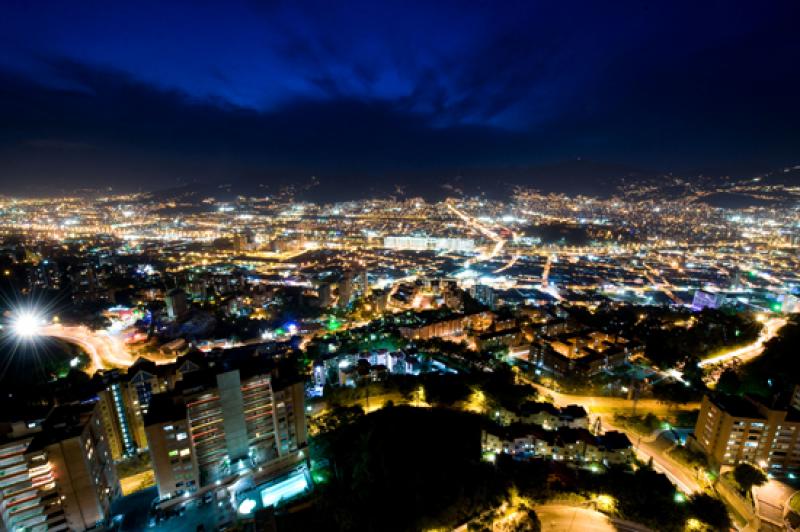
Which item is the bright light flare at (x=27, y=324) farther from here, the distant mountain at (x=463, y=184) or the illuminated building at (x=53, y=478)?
the distant mountain at (x=463, y=184)

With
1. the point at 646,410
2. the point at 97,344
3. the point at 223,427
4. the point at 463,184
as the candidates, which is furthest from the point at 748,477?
the point at 463,184

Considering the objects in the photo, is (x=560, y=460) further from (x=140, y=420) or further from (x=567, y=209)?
(x=567, y=209)

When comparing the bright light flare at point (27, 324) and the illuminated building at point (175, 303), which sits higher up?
the illuminated building at point (175, 303)

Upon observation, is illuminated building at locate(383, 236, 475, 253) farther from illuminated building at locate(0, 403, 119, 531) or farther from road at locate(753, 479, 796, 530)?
illuminated building at locate(0, 403, 119, 531)

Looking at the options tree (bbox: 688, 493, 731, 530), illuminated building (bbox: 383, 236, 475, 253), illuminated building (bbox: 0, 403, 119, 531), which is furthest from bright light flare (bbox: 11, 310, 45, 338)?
illuminated building (bbox: 383, 236, 475, 253)

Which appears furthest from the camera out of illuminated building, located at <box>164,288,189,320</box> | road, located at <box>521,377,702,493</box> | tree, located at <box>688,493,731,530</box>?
illuminated building, located at <box>164,288,189,320</box>

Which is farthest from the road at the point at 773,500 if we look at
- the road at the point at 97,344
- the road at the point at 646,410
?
the road at the point at 97,344
